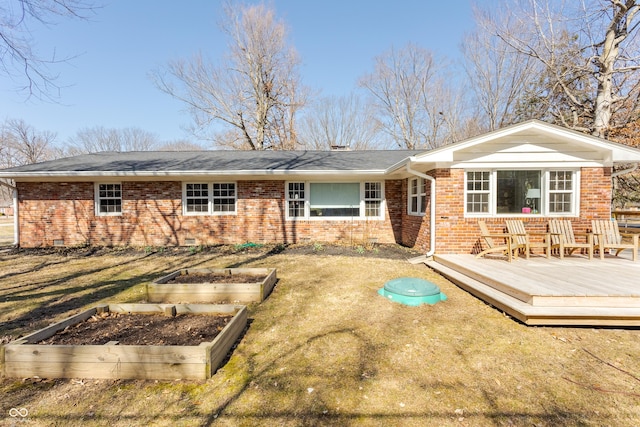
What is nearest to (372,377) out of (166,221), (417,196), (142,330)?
(142,330)

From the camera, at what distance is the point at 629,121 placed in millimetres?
12562

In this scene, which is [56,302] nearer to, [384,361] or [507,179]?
[384,361]

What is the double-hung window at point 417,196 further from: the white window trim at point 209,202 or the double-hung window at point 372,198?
the white window trim at point 209,202

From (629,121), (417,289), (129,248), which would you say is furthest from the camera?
(629,121)

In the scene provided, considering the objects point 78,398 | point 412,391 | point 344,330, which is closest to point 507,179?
point 344,330

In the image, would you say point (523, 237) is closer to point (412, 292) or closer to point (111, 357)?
point (412, 292)

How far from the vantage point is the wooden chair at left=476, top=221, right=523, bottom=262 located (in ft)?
20.8

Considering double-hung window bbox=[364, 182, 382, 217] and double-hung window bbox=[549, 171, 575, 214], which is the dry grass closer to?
double-hung window bbox=[549, 171, 575, 214]

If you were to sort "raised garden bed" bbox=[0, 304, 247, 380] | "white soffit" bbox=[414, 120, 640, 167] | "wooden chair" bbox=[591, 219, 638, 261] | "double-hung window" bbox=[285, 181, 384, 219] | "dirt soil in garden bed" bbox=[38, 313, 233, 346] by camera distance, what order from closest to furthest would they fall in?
"raised garden bed" bbox=[0, 304, 247, 380] < "dirt soil in garden bed" bbox=[38, 313, 233, 346] < "wooden chair" bbox=[591, 219, 638, 261] < "white soffit" bbox=[414, 120, 640, 167] < "double-hung window" bbox=[285, 181, 384, 219]

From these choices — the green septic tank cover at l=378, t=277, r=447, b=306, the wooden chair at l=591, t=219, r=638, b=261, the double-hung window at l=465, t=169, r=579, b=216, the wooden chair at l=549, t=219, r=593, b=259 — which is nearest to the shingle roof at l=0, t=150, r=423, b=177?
the double-hung window at l=465, t=169, r=579, b=216

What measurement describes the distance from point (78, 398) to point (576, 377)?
461cm

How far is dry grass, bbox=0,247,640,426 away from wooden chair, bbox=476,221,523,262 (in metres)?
2.03

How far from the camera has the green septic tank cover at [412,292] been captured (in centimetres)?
473

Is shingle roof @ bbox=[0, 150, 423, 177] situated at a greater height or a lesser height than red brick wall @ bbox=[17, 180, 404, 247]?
greater
